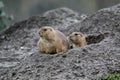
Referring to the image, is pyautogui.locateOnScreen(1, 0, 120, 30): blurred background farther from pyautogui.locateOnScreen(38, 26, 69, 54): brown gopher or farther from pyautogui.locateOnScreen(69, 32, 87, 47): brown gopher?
pyautogui.locateOnScreen(38, 26, 69, 54): brown gopher

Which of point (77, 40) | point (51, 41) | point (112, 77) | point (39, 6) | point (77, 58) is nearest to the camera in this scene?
point (112, 77)

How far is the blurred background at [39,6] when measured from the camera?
80.0ft

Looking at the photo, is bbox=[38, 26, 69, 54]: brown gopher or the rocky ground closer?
the rocky ground

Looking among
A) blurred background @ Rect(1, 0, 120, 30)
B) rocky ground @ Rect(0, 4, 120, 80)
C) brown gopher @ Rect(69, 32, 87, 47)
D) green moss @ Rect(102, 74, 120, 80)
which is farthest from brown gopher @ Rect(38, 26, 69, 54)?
blurred background @ Rect(1, 0, 120, 30)

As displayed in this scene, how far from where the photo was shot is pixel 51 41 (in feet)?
30.7

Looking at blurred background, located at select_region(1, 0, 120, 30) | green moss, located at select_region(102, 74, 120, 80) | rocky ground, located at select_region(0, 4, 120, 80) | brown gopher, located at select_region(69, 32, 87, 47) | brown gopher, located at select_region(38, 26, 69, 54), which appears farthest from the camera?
blurred background, located at select_region(1, 0, 120, 30)

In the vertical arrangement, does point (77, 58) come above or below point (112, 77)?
above

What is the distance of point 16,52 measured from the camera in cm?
1126

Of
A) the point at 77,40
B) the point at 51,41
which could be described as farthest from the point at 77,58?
the point at 77,40

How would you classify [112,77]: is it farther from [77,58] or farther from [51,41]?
[51,41]

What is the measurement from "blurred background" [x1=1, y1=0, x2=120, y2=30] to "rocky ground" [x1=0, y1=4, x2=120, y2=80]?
12098 mm

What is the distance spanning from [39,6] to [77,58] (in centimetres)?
1702

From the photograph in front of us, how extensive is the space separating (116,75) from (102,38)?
83.2 inches

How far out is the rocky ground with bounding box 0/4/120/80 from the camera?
27.0 feet
